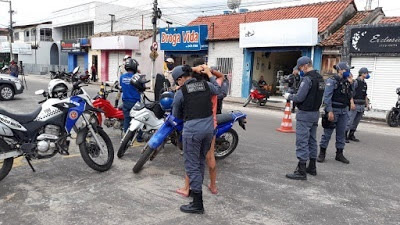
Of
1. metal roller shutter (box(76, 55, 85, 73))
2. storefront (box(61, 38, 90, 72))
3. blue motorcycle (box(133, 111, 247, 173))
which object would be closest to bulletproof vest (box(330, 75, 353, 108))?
blue motorcycle (box(133, 111, 247, 173))

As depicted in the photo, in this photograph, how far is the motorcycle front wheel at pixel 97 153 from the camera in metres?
5.16

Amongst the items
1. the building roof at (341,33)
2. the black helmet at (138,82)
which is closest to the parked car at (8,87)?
the black helmet at (138,82)

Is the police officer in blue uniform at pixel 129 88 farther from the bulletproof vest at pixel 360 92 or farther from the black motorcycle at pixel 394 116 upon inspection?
the black motorcycle at pixel 394 116

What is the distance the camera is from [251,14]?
2319 centimetres

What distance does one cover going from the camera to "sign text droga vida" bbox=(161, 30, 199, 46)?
2248cm

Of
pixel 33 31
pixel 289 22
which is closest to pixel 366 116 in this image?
pixel 289 22

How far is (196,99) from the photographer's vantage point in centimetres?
398

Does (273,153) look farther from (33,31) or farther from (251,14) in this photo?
(33,31)

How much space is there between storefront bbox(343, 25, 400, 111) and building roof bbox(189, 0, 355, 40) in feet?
7.12

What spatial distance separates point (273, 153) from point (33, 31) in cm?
4833

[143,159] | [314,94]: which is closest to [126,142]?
[143,159]

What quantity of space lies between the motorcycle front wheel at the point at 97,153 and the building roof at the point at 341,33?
45.4 ft

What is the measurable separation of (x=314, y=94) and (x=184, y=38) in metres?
18.4

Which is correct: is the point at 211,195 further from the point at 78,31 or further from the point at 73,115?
the point at 78,31
